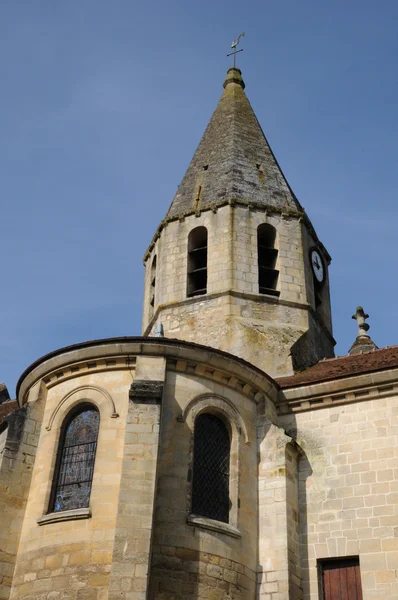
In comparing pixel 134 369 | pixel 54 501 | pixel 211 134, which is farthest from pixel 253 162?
pixel 54 501

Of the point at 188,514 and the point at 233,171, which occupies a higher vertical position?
the point at 233,171

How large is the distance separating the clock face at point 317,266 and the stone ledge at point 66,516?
10222 mm

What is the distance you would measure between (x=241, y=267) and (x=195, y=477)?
6.86m

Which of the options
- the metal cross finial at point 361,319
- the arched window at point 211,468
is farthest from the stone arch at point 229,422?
the metal cross finial at point 361,319

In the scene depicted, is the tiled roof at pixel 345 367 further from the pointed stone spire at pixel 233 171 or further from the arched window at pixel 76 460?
the pointed stone spire at pixel 233 171

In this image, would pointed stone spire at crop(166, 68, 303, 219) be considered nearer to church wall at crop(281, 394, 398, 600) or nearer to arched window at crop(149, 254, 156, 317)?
arched window at crop(149, 254, 156, 317)

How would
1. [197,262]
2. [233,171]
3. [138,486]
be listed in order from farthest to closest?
[233,171] < [197,262] < [138,486]

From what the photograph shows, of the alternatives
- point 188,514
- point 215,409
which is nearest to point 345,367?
point 215,409

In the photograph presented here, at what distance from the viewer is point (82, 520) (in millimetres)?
12102

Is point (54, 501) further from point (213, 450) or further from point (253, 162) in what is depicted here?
point (253, 162)

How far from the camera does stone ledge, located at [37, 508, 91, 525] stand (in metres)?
12.1

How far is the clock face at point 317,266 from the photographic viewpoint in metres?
20.2

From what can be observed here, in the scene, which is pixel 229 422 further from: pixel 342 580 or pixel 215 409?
pixel 342 580

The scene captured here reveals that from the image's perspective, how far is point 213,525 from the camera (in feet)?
40.7
